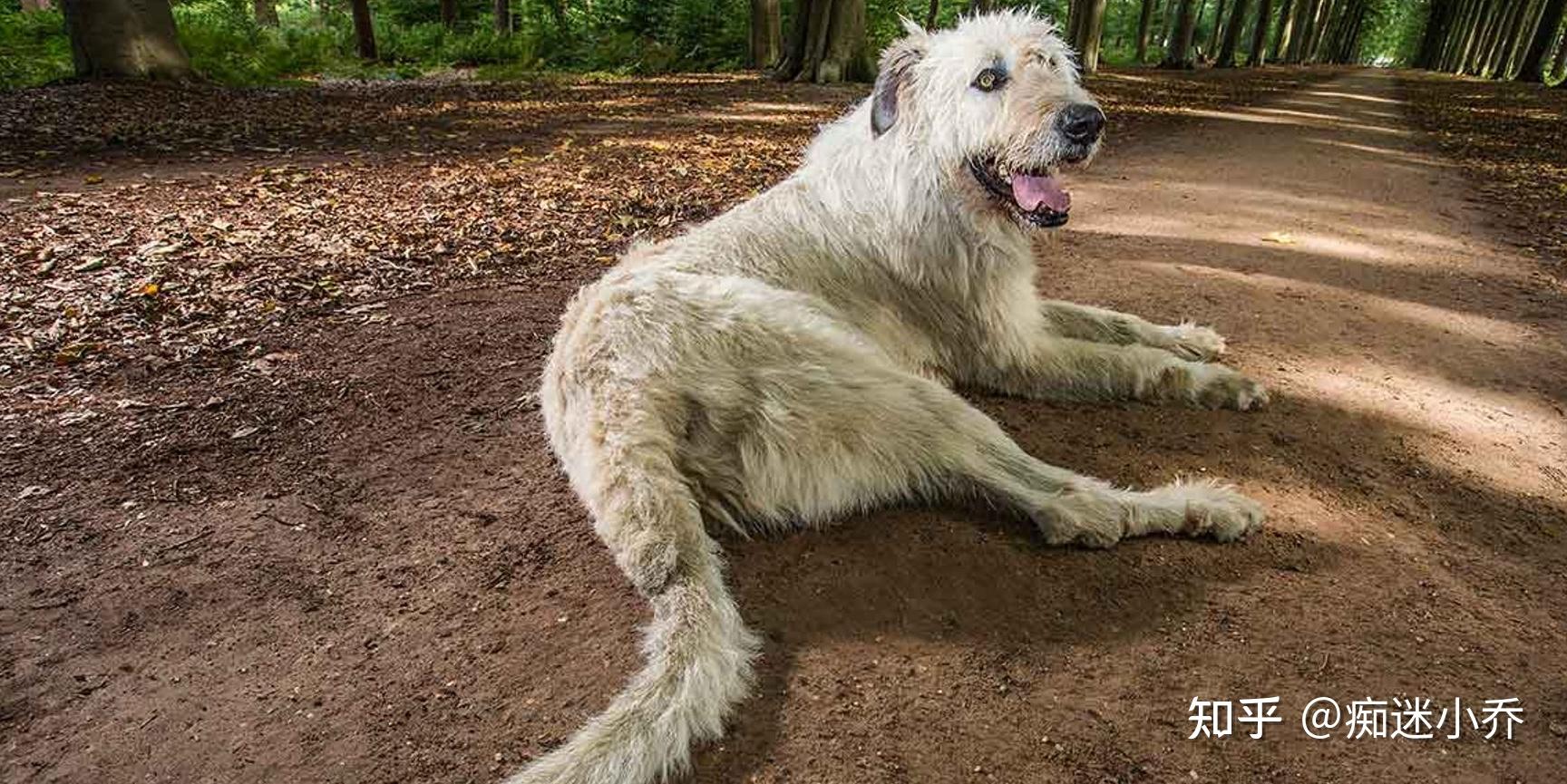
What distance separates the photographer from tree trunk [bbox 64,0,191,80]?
13062 mm

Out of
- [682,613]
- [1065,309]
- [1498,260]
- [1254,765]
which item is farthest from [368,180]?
[1498,260]

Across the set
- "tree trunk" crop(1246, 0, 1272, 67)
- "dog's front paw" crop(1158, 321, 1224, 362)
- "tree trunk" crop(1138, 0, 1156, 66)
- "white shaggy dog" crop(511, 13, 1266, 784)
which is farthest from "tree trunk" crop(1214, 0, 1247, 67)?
"white shaggy dog" crop(511, 13, 1266, 784)

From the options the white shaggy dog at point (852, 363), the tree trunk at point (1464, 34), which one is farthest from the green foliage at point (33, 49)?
the tree trunk at point (1464, 34)

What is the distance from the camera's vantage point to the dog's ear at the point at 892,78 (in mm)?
3963

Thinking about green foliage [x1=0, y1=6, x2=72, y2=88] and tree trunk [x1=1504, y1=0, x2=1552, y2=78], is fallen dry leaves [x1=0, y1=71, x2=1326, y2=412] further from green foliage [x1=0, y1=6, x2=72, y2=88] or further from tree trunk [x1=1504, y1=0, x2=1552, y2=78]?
tree trunk [x1=1504, y1=0, x2=1552, y2=78]

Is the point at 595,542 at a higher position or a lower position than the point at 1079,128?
lower

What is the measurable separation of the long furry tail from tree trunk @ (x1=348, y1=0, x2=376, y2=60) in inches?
893

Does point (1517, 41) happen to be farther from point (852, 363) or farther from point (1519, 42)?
point (852, 363)

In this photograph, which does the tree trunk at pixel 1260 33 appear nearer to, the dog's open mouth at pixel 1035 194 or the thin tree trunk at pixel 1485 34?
the thin tree trunk at pixel 1485 34

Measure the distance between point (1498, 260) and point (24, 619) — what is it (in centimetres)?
964

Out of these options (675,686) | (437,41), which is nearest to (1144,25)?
(437,41)

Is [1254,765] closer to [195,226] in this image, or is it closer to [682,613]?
[682,613]

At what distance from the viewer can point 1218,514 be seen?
10.3 feet

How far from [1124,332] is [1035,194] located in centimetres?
140
